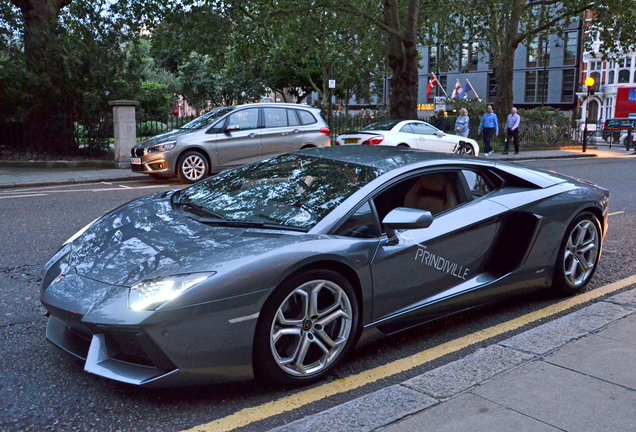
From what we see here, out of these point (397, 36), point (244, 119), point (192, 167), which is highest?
point (397, 36)

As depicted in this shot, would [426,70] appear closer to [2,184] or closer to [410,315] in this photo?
[2,184]

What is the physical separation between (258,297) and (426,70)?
2631 inches

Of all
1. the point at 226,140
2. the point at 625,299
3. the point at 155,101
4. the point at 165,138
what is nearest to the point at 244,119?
the point at 226,140

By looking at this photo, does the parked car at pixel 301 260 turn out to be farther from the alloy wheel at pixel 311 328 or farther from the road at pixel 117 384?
the road at pixel 117 384

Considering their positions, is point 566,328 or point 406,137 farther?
point 406,137

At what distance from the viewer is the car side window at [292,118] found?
14.6 meters

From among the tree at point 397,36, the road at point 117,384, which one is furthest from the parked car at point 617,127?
the road at point 117,384

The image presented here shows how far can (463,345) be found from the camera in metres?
4.07

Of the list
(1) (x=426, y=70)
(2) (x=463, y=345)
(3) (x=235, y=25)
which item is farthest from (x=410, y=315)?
(1) (x=426, y=70)

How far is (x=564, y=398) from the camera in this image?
3.06 meters

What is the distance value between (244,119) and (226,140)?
0.63 meters

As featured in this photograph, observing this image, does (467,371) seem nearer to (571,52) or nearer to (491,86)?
(571,52)

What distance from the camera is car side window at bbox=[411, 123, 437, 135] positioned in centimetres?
1762

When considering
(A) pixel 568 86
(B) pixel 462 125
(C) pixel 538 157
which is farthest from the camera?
(A) pixel 568 86
